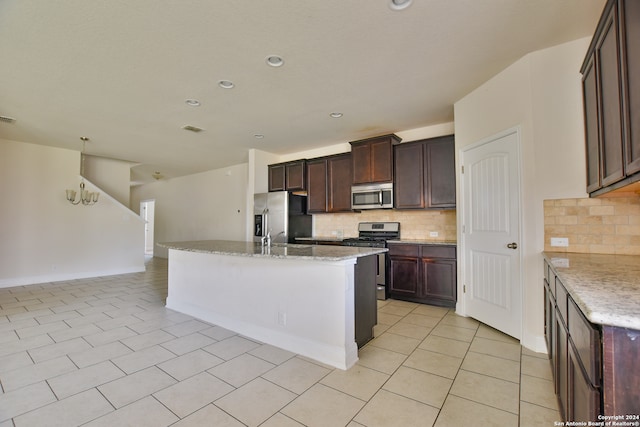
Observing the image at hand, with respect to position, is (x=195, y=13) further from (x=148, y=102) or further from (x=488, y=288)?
(x=488, y=288)

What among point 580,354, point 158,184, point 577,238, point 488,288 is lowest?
point 488,288

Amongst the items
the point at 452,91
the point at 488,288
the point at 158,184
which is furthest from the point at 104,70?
the point at 158,184

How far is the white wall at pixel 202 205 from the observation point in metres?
7.12

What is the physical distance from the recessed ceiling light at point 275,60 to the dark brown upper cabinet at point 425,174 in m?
2.40

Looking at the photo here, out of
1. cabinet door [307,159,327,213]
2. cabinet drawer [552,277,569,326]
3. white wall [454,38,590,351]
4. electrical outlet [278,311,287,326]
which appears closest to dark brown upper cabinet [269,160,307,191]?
cabinet door [307,159,327,213]

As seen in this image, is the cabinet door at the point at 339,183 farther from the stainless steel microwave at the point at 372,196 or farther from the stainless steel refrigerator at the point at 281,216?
the stainless steel refrigerator at the point at 281,216

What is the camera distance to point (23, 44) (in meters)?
2.36

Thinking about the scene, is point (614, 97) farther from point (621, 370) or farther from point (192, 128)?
point (192, 128)

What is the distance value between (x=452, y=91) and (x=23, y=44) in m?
4.10

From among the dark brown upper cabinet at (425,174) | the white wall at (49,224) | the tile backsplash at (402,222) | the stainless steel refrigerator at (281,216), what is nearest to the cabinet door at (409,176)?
the dark brown upper cabinet at (425,174)

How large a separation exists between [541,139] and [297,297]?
264cm

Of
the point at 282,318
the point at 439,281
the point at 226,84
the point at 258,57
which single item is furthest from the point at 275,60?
the point at 439,281

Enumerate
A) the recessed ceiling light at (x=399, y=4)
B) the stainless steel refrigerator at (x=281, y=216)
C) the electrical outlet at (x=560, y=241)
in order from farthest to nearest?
the stainless steel refrigerator at (x=281, y=216), the electrical outlet at (x=560, y=241), the recessed ceiling light at (x=399, y=4)

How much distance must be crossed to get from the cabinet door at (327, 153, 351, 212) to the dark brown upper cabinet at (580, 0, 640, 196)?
3202mm
